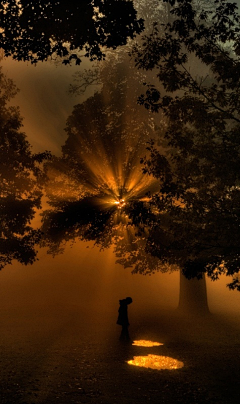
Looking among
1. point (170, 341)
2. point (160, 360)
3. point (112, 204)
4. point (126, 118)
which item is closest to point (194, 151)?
point (160, 360)

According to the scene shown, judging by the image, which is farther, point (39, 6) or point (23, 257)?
point (23, 257)

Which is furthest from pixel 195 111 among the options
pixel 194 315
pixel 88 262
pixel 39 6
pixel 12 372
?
pixel 88 262

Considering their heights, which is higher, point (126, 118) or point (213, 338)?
point (126, 118)

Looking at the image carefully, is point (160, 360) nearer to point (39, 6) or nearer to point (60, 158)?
point (39, 6)

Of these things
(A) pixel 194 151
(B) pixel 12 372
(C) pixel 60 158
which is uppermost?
(C) pixel 60 158

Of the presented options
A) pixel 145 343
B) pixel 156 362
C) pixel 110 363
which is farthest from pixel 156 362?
pixel 145 343

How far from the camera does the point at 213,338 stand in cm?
1794

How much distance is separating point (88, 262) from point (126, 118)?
2170 cm

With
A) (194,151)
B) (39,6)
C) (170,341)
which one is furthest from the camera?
(170,341)

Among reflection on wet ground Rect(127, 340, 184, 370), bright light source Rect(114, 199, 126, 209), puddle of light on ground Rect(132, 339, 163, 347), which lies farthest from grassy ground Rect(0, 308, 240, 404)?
bright light source Rect(114, 199, 126, 209)

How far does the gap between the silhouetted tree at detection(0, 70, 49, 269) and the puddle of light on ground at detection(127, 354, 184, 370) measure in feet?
33.0

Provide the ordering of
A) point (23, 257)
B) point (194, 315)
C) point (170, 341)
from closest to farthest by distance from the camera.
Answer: point (170, 341) → point (23, 257) → point (194, 315)

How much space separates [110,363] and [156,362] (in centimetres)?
130

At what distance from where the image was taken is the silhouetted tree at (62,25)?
8750mm
